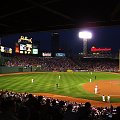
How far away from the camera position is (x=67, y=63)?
4013 inches

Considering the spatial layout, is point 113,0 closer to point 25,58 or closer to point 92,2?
point 92,2

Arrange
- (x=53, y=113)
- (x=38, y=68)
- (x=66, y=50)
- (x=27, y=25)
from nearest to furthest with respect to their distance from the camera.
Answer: (x=53, y=113), (x=27, y=25), (x=38, y=68), (x=66, y=50)

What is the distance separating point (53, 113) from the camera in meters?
8.09

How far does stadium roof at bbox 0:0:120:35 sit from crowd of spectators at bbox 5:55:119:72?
6987 cm

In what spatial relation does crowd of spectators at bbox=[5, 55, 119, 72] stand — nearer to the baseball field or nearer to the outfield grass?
the outfield grass

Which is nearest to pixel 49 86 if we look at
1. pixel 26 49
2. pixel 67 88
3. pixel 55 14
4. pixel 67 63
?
pixel 67 88

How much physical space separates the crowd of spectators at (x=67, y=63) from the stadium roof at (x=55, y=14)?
229 feet

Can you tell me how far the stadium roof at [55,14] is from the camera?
920cm

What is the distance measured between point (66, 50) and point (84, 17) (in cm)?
16865

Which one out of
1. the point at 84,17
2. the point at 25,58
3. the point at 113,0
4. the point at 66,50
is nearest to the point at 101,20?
the point at 84,17

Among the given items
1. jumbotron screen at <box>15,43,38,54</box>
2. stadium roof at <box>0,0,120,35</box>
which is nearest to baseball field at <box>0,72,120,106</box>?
stadium roof at <box>0,0,120,35</box>

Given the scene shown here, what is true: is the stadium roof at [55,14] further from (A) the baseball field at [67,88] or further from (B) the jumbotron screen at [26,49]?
(B) the jumbotron screen at [26,49]

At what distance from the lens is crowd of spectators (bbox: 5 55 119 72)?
90.3 m

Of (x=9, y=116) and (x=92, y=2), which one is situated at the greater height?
(x=92, y=2)
